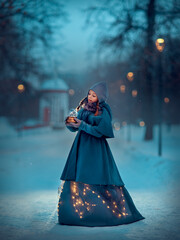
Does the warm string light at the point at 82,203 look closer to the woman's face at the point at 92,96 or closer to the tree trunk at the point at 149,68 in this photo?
the woman's face at the point at 92,96

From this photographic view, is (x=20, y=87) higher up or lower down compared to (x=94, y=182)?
higher up

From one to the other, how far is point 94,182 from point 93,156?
1.29 ft

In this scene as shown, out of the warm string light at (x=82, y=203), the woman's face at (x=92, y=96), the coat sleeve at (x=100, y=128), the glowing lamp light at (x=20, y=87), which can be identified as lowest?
the warm string light at (x=82, y=203)

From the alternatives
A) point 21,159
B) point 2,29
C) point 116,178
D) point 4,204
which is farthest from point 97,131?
point 2,29

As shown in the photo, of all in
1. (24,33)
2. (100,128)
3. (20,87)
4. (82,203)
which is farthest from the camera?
(20,87)

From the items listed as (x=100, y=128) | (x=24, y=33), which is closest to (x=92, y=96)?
(x=100, y=128)

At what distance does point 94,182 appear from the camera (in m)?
4.86

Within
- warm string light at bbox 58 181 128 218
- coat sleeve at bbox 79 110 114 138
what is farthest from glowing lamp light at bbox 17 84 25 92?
warm string light at bbox 58 181 128 218

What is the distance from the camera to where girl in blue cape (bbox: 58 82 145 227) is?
4789 millimetres

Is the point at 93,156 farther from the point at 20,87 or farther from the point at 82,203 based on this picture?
the point at 20,87

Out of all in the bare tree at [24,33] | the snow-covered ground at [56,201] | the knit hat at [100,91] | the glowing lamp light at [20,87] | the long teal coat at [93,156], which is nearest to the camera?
the snow-covered ground at [56,201]

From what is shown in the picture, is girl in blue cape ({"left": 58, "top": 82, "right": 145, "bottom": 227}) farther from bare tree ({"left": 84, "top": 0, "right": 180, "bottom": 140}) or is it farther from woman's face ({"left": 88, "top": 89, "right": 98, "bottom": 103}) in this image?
bare tree ({"left": 84, "top": 0, "right": 180, "bottom": 140})

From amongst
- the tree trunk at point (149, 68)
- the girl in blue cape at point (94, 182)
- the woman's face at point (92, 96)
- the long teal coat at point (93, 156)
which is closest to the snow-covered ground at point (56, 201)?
the girl in blue cape at point (94, 182)

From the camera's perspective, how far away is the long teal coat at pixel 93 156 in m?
4.91
